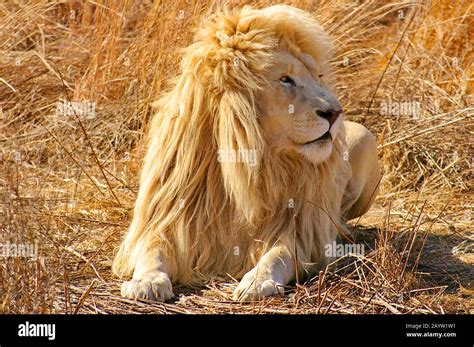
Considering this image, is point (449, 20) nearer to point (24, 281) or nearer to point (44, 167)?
point (44, 167)

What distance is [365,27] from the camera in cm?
718

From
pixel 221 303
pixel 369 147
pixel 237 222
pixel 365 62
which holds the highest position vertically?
pixel 365 62

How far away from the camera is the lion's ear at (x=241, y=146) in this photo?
431cm

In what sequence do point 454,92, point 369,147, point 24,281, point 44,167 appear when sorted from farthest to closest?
point 454,92
point 44,167
point 369,147
point 24,281

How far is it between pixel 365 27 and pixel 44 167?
259 centimetres

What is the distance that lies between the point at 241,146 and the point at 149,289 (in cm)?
75

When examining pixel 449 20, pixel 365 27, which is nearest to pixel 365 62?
pixel 365 27
